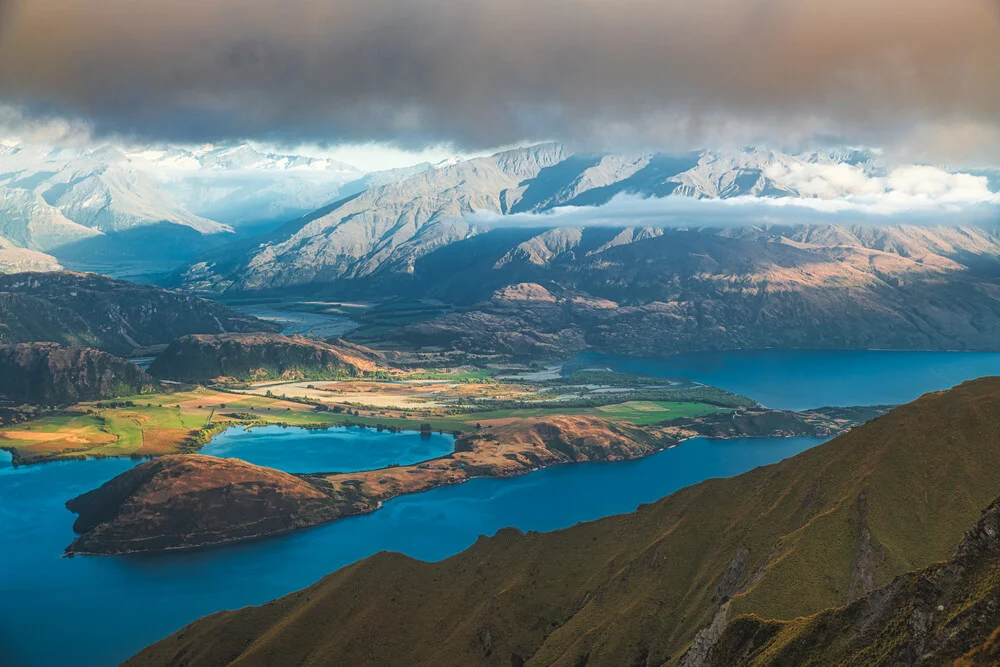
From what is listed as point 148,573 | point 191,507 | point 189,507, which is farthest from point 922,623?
point 189,507

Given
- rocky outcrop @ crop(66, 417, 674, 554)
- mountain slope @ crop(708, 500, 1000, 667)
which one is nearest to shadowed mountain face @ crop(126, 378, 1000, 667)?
mountain slope @ crop(708, 500, 1000, 667)

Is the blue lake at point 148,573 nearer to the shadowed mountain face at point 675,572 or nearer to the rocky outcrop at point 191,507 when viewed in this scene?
the rocky outcrop at point 191,507

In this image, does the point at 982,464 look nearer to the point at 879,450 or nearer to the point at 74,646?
the point at 879,450

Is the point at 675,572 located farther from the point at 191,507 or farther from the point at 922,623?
the point at 191,507

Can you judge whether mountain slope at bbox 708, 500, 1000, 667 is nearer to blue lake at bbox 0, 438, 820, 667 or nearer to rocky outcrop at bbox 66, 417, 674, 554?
blue lake at bbox 0, 438, 820, 667

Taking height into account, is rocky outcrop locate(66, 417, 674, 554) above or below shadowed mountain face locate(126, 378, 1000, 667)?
below

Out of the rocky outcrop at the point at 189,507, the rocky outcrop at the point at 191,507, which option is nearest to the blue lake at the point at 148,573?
the rocky outcrop at the point at 189,507
